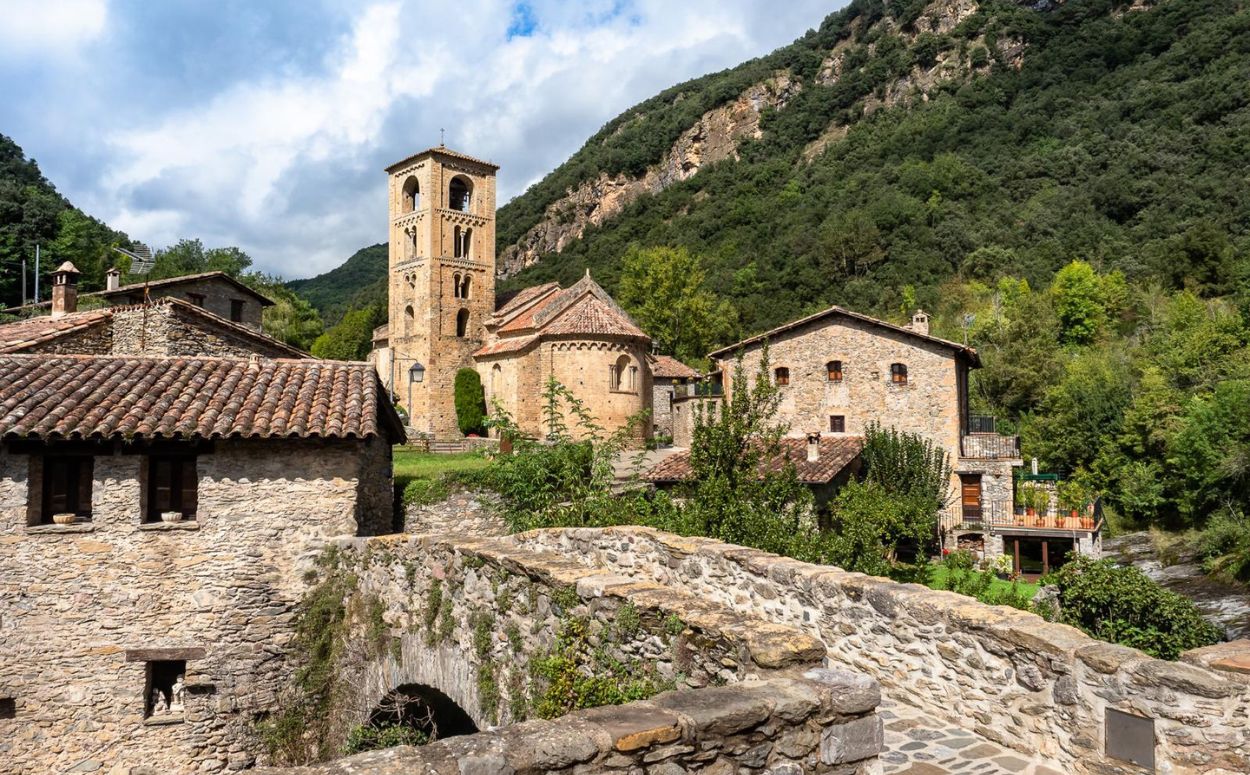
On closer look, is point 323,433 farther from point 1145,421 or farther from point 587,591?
point 1145,421

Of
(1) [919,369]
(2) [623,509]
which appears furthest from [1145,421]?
(2) [623,509]

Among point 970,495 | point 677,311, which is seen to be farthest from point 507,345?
point 970,495

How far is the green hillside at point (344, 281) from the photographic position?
106125 millimetres

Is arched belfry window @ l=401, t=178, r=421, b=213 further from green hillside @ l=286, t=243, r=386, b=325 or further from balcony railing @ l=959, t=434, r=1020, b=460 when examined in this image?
green hillside @ l=286, t=243, r=386, b=325

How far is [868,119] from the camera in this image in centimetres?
10581

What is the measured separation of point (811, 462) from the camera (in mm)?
21266

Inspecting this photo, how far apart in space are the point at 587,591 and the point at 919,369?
79.7 feet

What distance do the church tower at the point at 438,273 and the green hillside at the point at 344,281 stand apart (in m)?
51.7

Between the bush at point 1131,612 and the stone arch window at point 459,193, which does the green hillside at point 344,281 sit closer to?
the stone arch window at point 459,193

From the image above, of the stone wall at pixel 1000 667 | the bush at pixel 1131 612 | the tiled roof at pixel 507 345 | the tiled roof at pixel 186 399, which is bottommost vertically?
the bush at pixel 1131 612

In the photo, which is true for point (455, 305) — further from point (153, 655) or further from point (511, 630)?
point (511, 630)

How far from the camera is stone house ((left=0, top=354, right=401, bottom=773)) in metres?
10.8

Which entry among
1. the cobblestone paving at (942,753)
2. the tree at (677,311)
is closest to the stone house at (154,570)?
the cobblestone paving at (942,753)

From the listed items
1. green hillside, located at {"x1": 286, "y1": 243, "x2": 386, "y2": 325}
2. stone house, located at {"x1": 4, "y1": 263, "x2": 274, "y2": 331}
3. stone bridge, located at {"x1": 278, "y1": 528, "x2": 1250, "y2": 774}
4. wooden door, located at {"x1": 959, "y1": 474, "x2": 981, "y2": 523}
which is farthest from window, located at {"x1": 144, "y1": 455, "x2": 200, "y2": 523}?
green hillside, located at {"x1": 286, "y1": 243, "x2": 386, "y2": 325}
